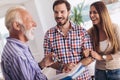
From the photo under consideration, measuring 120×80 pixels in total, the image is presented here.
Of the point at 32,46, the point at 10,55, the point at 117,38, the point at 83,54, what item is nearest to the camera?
the point at 10,55

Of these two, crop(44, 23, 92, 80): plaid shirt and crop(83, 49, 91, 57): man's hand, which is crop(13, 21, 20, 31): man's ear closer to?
crop(44, 23, 92, 80): plaid shirt

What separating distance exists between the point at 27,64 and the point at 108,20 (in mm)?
1001

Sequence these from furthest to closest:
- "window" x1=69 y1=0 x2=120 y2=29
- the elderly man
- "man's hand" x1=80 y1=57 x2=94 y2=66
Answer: "window" x1=69 y1=0 x2=120 y2=29
"man's hand" x1=80 y1=57 x2=94 y2=66
the elderly man

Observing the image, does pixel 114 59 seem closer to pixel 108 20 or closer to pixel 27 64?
pixel 108 20

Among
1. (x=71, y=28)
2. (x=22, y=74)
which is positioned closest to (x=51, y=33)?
(x=71, y=28)

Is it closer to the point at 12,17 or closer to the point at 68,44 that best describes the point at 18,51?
the point at 12,17

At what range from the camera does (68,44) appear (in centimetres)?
201

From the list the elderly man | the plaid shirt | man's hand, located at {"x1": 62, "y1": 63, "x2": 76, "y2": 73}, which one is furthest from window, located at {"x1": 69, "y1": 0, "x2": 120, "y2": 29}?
the elderly man

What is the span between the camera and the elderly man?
1.41 meters

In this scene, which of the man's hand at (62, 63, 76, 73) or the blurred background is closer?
the man's hand at (62, 63, 76, 73)

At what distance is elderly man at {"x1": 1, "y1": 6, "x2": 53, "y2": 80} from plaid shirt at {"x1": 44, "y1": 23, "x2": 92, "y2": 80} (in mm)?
473

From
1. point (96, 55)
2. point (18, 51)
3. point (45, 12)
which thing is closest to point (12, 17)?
point (18, 51)

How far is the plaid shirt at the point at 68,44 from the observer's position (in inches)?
78.5

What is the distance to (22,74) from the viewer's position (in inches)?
56.1
